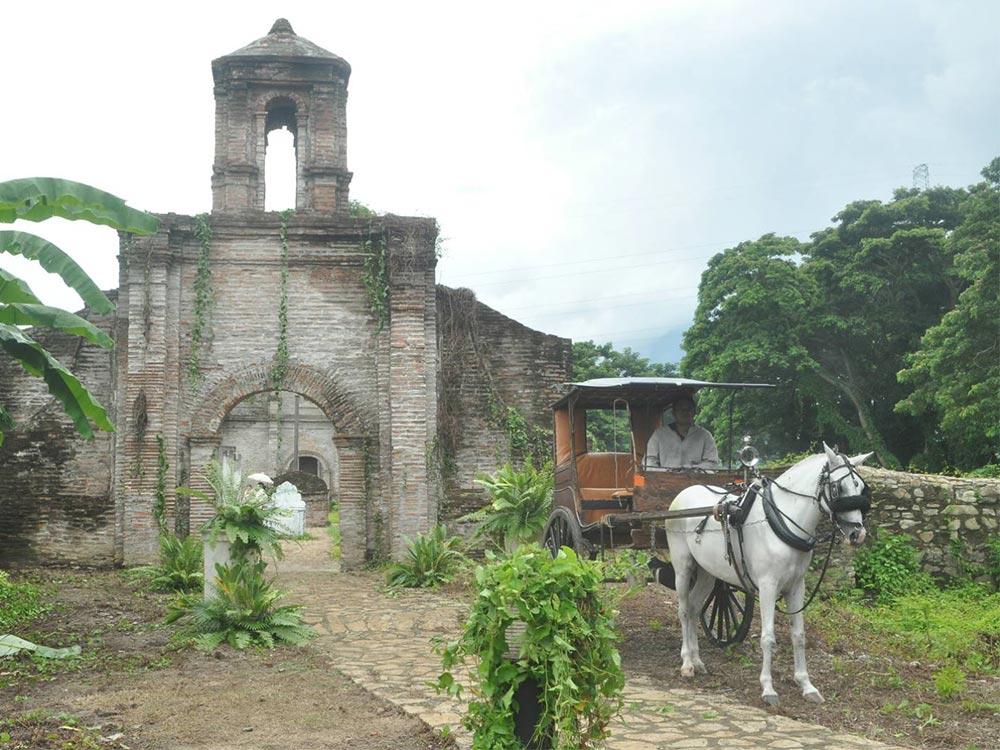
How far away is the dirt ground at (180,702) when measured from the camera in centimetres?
663

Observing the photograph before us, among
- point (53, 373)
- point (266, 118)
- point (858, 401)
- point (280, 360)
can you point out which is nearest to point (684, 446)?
point (53, 373)

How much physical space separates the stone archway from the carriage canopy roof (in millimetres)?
7267

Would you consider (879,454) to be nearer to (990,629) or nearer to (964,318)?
(964,318)

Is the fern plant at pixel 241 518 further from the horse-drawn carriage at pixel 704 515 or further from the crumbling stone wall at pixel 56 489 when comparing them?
the crumbling stone wall at pixel 56 489

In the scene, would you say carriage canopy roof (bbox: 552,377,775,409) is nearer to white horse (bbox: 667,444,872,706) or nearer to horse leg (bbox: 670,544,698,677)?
white horse (bbox: 667,444,872,706)

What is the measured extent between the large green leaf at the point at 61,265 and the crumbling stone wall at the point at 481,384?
28.0 feet

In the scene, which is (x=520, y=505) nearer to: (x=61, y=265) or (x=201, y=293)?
(x=61, y=265)

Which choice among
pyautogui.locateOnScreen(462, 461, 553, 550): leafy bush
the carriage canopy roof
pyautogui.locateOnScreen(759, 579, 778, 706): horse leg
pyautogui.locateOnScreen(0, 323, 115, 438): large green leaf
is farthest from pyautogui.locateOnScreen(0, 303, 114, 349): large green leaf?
pyautogui.locateOnScreen(759, 579, 778, 706): horse leg

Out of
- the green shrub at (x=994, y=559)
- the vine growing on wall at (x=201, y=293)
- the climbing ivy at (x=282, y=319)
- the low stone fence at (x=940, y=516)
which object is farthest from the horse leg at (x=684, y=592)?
the vine growing on wall at (x=201, y=293)

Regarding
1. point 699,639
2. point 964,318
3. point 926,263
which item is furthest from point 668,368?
point 699,639

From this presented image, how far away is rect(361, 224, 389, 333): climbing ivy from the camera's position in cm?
1773

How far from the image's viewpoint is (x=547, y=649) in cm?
538

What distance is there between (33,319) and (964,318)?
61.6ft

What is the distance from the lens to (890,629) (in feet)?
34.3
